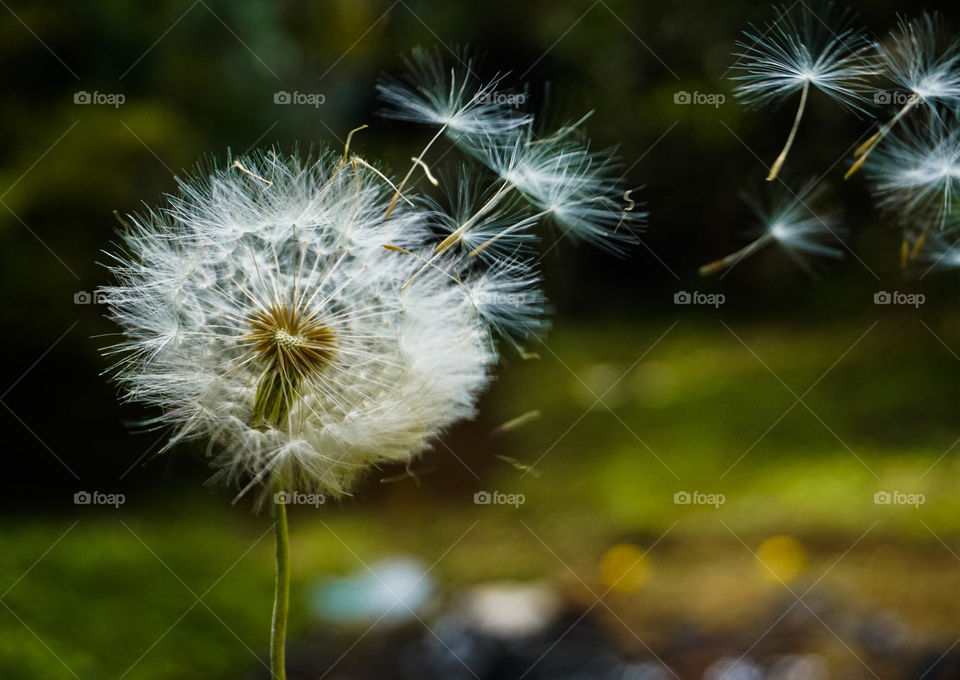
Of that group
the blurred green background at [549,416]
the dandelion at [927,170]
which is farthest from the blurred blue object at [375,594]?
the dandelion at [927,170]

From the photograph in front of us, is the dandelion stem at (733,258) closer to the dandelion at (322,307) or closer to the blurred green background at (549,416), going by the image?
the dandelion at (322,307)

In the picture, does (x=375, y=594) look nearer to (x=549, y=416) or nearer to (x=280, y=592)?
(x=549, y=416)

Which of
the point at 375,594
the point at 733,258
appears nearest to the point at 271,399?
the point at 733,258

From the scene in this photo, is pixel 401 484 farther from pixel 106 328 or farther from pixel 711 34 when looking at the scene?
pixel 711 34

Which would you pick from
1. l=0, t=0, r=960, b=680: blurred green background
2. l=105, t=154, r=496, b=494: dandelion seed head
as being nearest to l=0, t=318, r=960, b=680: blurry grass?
l=0, t=0, r=960, b=680: blurred green background

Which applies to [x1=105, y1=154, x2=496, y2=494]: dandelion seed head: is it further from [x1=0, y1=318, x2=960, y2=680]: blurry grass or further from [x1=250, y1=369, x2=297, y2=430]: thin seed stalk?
[x1=0, y1=318, x2=960, y2=680]: blurry grass

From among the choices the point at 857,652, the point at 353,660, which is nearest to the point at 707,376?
the point at 857,652
